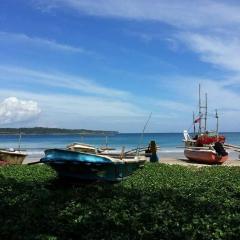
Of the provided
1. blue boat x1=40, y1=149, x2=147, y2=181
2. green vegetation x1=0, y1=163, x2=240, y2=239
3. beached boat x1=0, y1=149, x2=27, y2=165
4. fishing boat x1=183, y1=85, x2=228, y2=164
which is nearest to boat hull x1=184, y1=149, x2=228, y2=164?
fishing boat x1=183, y1=85, x2=228, y2=164

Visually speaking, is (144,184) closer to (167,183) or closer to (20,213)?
(167,183)

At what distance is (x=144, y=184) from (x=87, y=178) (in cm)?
183

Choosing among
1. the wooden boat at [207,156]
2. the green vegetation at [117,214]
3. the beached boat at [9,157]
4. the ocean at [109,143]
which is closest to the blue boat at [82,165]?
the green vegetation at [117,214]

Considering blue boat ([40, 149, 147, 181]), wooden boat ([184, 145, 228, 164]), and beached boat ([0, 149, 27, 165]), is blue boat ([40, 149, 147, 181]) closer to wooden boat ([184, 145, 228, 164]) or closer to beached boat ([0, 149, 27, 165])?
beached boat ([0, 149, 27, 165])

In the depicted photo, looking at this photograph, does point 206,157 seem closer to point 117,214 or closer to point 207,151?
point 207,151

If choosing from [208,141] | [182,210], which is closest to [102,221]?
[182,210]

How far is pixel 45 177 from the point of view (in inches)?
714

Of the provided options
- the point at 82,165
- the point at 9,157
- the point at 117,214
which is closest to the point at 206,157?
the point at 9,157

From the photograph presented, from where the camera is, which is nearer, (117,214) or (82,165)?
(117,214)

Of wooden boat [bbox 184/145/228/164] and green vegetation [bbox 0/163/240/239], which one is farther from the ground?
wooden boat [bbox 184/145/228/164]

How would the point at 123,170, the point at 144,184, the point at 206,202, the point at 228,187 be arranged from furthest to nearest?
the point at 123,170 < the point at 144,184 < the point at 228,187 < the point at 206,202

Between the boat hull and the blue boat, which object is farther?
the boat hull

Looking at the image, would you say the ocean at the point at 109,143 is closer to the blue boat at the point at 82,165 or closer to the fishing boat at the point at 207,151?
the fishing boat at the point at 207,151

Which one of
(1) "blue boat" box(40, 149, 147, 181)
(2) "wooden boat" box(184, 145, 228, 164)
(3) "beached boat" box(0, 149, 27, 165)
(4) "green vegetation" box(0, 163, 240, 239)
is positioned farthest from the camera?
(2) "wooden boat" box(184, 145, 228, 164)
